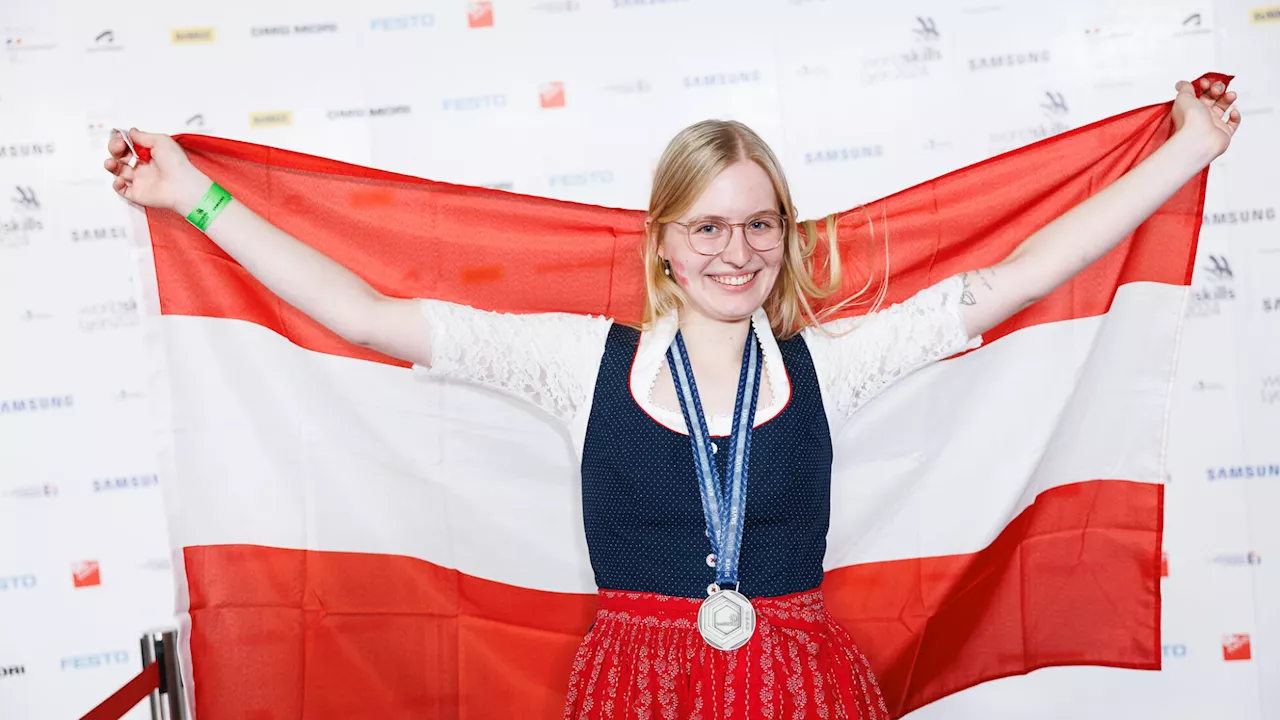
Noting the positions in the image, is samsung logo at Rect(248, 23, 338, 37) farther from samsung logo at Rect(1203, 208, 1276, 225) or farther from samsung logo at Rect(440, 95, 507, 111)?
samsung logo at Rect(1203, 208, 1276, 225)

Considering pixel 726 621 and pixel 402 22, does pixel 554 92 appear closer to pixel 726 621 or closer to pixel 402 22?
pixel 402 22

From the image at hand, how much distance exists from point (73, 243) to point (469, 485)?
1582mm

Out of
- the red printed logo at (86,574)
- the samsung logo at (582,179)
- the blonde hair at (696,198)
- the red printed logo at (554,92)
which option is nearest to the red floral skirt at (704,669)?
the blonde hair at (696,198)

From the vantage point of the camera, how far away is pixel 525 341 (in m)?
1.70

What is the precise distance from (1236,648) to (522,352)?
2.18m

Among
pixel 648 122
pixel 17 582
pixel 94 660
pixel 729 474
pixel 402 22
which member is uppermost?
pixel 402 22

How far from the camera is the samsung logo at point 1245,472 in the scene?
9.11 ft

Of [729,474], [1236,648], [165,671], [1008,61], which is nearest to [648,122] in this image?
[1008,61]

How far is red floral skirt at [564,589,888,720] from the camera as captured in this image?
157cm

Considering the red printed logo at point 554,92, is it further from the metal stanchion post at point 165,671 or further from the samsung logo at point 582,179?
the metal stanchion post at point 165,671

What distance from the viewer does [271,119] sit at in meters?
2.84

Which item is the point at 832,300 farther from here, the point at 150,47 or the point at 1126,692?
the point at 150,47

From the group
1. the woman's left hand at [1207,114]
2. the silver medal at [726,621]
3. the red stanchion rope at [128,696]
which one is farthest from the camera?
the woman's left hand at [1207,114]

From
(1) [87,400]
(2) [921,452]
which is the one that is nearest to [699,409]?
(2) [921,452]
